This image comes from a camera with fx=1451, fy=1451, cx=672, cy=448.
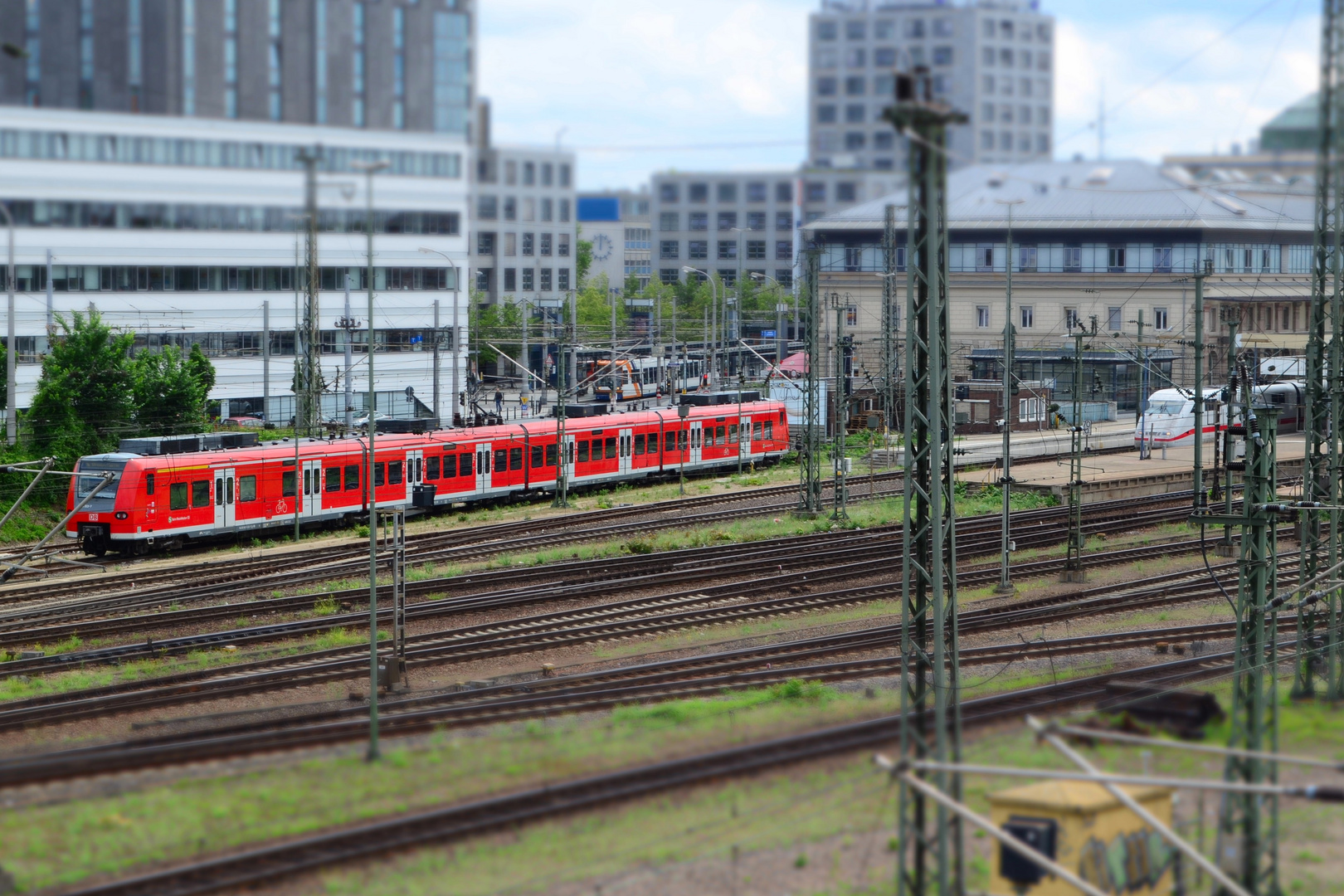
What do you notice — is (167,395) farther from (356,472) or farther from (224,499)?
(224,499)

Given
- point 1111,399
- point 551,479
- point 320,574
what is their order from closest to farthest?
point 320,574
point 551,479
point 1111,399

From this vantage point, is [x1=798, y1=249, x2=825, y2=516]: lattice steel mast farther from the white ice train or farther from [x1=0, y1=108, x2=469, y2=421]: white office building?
the white ice train

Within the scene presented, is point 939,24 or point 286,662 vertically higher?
point 939,24

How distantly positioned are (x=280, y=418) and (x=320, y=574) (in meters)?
23.9

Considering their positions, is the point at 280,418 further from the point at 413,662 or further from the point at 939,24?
the point at 939,24

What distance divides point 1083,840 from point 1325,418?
1633 centimetres

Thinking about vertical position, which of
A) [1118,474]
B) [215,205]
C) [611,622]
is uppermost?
[215,205]

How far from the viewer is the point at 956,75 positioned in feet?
51.2

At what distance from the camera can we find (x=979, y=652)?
23922 millimetres

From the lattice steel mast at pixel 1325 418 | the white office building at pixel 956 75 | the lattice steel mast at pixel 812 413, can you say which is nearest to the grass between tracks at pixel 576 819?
the lattice steel mast at pixel 1325 418

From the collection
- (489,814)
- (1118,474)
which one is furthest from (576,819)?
(1118,474)

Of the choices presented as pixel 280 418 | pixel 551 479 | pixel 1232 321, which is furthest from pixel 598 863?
pixel 280 418

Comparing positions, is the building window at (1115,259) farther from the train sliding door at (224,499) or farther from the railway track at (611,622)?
the train sliding door at (224,499)

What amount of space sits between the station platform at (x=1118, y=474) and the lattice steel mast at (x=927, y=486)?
27763mm
